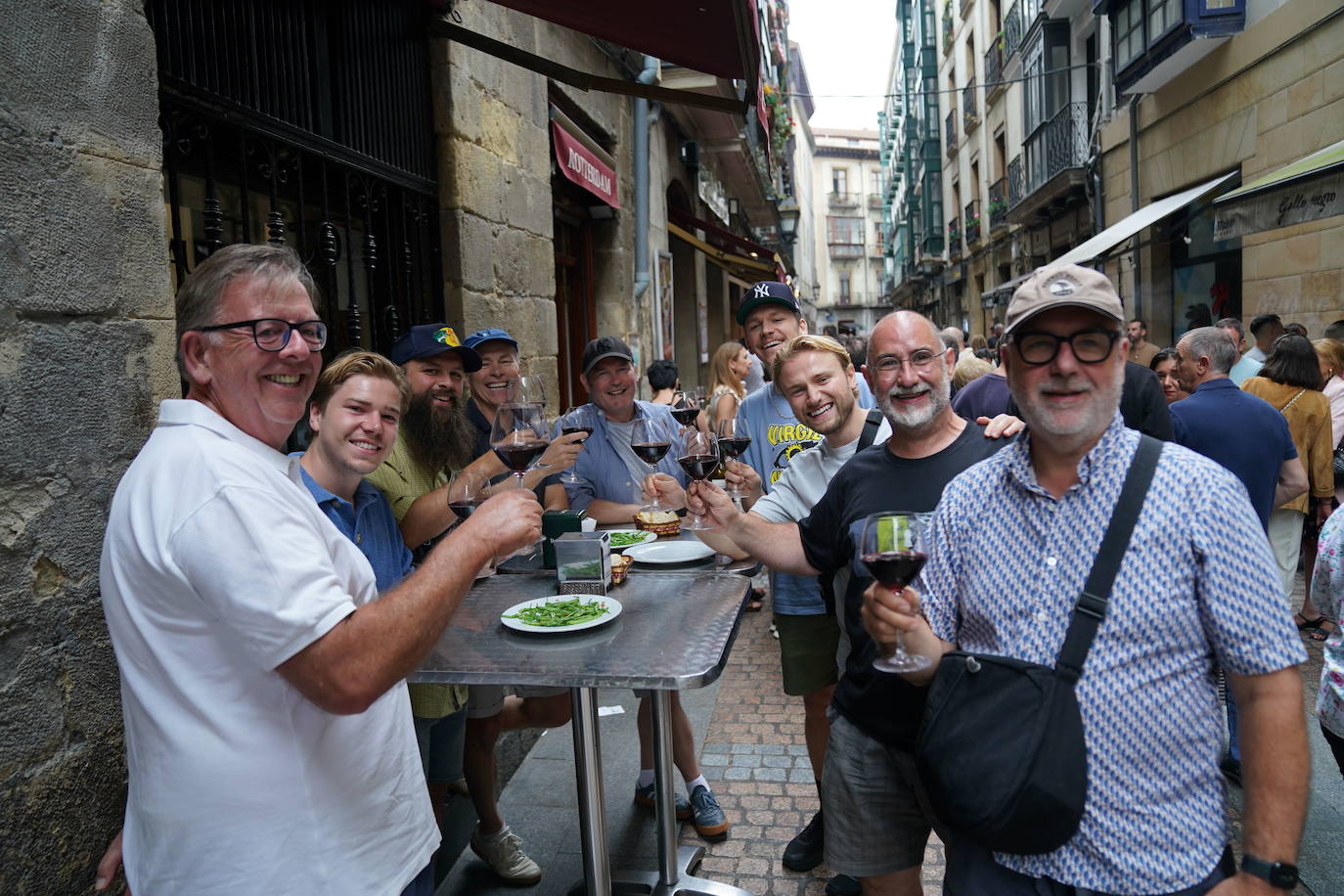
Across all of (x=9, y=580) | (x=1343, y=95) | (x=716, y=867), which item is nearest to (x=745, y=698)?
(x=716, y=867)

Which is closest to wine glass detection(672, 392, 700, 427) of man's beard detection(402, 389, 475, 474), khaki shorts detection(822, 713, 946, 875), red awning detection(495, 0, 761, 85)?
man's beard detection(402, 389, 475, 474)

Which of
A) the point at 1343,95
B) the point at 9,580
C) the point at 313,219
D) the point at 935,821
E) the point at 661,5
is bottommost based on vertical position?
the point at 935,821

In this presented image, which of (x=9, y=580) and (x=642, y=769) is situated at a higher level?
(x=9, y=580)

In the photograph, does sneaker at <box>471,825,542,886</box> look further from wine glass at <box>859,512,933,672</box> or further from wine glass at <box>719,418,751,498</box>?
wine glass at <box>859,512,933,672</box>

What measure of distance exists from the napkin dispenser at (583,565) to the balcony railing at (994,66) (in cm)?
2219

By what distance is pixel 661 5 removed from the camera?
423cm

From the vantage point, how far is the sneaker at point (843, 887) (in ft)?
10.2

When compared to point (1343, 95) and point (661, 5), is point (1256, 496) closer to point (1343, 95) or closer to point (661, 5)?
point (661, 5)

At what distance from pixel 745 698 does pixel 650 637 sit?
9.54ft

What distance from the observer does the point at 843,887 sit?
3125 mm

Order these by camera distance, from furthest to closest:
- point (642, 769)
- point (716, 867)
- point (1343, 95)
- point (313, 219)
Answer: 1. point (1343, 95)
2. point (313, 219)
3. point (642, 769)
4. point (716, 867)

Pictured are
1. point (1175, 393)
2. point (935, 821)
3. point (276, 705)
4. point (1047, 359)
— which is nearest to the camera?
point (276, 705)

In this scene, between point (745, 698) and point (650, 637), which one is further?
point (745, 698)

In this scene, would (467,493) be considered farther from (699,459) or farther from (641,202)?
(641,202)
